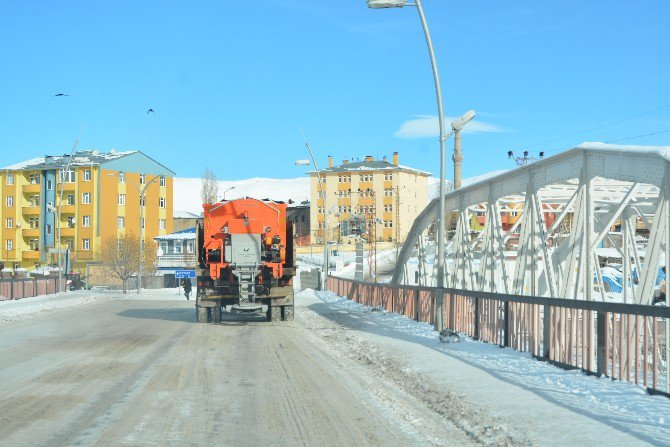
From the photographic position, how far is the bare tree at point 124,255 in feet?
245

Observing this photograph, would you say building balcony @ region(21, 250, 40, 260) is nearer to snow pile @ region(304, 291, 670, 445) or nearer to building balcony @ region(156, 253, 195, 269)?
building balcony @ region(156, 253, 195, 269)

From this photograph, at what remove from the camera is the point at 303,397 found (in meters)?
10.4

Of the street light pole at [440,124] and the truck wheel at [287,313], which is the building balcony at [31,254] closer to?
the truck wheel at [287,313]

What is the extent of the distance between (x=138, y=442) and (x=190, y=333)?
13.7m

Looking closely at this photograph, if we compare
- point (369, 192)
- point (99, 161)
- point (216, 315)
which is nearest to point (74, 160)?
point (99, 161)

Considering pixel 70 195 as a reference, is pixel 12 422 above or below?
below

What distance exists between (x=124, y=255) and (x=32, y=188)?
3140 cm

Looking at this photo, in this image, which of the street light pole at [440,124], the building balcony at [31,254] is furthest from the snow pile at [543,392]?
the building balcony at [31,254]

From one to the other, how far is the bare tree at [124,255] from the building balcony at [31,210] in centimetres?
1558

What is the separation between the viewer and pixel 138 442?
24.5 ft

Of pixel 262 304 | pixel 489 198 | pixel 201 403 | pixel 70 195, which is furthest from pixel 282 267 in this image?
pixel 70 195

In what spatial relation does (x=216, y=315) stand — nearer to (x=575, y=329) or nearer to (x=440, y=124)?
(x=440, y=124)

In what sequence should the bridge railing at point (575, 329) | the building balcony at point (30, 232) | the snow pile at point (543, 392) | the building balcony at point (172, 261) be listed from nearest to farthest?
the snow pile at point (543, 392) → the bridge railing at point (575, 329) → the building balcony at point (172, 261) → the building balcony at point (30, 232)

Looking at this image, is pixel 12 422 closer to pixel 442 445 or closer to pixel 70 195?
pixel 442 445
